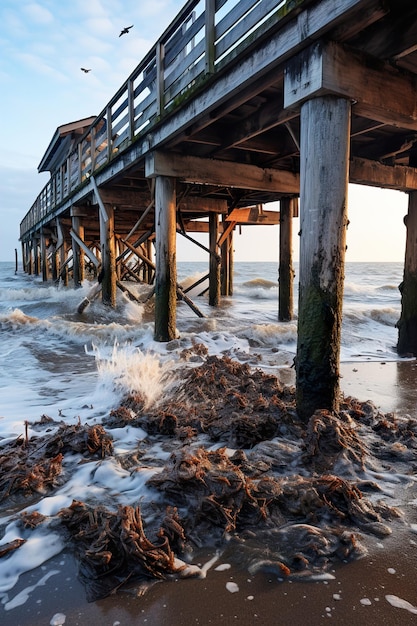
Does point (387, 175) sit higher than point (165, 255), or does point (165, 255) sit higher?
point (387, 175)

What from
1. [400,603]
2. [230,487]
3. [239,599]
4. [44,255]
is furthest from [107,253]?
[44,255]

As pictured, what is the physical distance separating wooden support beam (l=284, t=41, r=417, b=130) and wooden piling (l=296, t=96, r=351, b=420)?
121mm

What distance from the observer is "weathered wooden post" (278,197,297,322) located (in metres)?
10.2

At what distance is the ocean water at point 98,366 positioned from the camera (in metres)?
2.46

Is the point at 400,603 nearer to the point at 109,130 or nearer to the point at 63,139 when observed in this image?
the point at 109,130

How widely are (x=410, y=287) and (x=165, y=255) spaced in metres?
4.20

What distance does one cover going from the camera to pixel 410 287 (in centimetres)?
675

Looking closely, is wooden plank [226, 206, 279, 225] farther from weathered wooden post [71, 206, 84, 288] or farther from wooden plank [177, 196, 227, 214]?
weathered wooden post [71, 206, 84, 288]

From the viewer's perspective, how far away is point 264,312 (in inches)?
520

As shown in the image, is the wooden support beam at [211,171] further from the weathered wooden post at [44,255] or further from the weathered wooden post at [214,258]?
the weathered wooden post at [44,255]

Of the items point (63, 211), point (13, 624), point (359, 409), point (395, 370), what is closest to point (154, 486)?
point (13, 624)

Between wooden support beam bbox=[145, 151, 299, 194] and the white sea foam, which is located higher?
wooden support beam bbox=[145, 151, 299, 194]

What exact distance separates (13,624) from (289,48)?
4.37 m

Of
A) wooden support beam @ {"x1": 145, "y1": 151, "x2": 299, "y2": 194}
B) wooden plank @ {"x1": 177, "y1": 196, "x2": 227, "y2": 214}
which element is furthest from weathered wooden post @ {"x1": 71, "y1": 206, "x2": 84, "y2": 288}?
wooden support beam @ {"x1": 145, "y1": 151, "x2": 299, "y2": 194}
